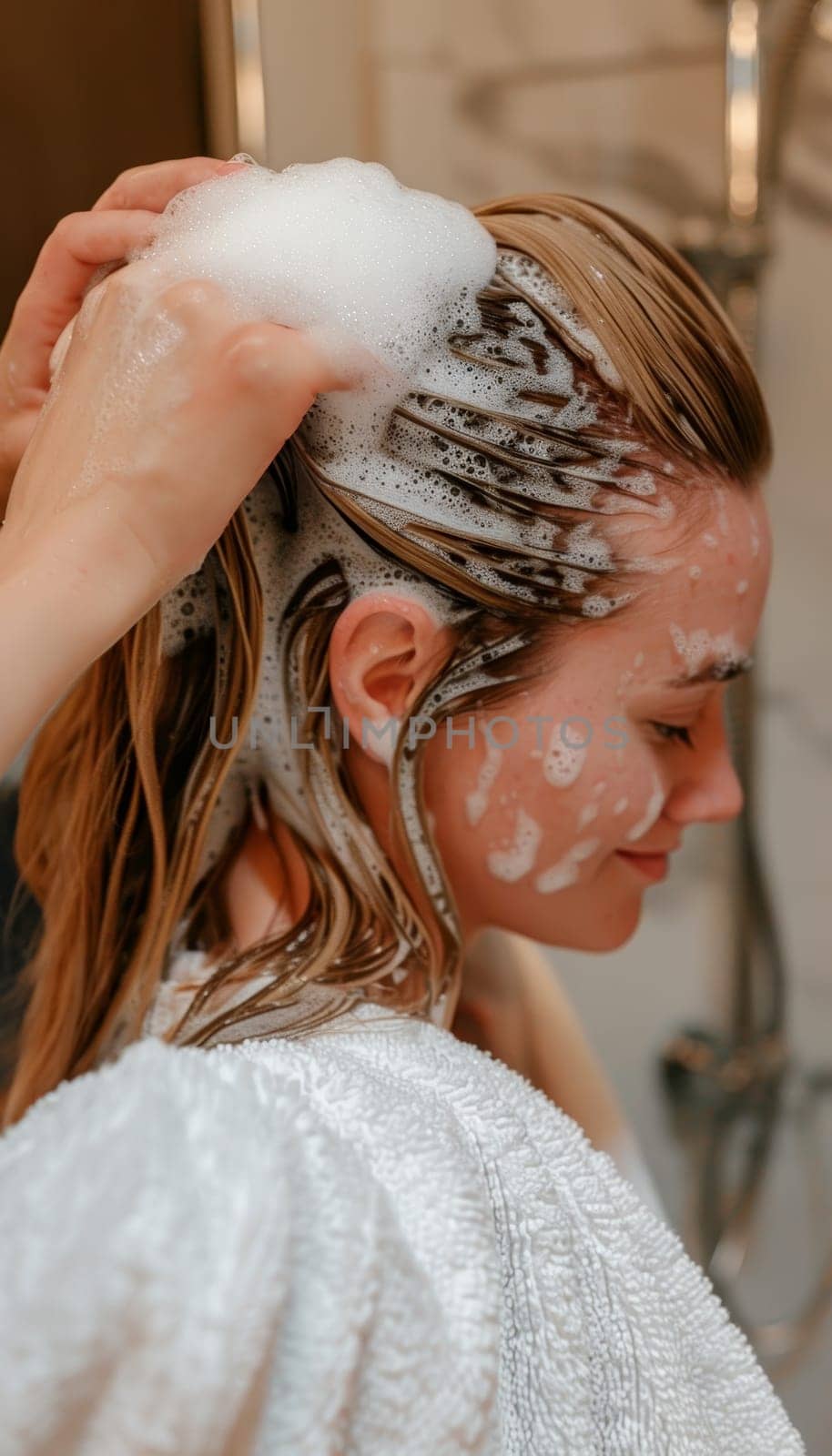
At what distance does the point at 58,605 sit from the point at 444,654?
23 centimetres

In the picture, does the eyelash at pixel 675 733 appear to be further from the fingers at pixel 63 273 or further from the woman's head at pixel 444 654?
the fingers at pixel 63 273

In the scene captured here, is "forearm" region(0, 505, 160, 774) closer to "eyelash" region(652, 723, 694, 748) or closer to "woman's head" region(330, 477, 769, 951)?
"woman's head" region(330, 477, 769, 951)

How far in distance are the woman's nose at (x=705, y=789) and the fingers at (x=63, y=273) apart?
40 centimetres

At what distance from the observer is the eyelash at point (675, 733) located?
71cm

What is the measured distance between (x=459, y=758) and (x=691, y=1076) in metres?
0.80

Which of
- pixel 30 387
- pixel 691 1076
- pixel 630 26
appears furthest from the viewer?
pixel 691 1076

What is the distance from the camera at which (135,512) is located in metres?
0.48

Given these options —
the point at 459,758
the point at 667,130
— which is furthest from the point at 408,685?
the point at 667,130

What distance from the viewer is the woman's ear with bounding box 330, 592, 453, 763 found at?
633mm

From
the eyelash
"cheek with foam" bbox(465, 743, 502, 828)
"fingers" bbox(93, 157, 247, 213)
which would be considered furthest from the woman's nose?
"fingers" bbox(93, 157, 247, 213)

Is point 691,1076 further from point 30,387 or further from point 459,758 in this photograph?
point 30,387

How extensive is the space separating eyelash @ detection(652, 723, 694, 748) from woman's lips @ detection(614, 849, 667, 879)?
70 mm

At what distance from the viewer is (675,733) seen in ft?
2.39

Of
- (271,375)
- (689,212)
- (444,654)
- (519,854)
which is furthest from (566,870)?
(689,212)
